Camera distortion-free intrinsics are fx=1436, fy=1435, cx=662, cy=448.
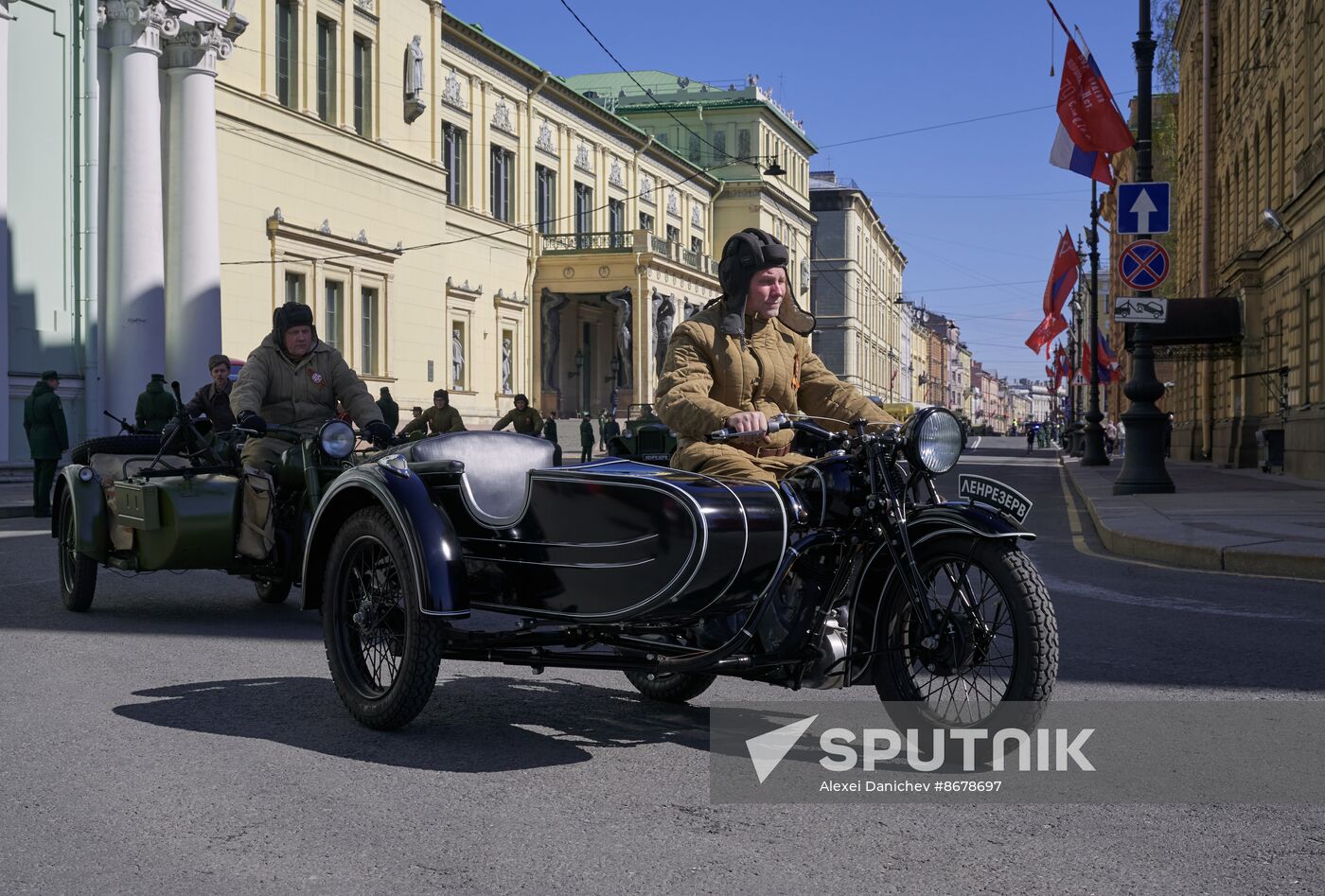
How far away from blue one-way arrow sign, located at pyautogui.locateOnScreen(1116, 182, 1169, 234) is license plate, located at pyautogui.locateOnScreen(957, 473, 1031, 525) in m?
13.7

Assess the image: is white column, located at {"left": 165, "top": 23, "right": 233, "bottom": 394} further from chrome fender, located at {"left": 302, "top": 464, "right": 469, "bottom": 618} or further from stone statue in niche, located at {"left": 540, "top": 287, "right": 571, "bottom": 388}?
stone statue in niche, located at {"left": 540, "top": 287, "right": 571, "bottom": 388}

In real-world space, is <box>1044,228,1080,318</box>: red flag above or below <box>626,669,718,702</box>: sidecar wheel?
above

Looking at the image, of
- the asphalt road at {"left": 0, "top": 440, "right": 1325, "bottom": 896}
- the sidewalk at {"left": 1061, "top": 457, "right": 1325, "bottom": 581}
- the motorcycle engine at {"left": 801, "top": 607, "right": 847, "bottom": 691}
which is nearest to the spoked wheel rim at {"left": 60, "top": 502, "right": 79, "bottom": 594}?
the asphalt road at {"left": 0, "top": 440, "right": 1325, "bottom": 896}

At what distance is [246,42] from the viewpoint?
101 ft

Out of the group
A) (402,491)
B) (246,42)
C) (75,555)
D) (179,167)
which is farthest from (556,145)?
(402,491)

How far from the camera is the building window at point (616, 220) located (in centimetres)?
5631

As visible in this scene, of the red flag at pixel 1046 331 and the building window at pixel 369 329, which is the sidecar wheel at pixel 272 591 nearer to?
the building window at pixel 369 329

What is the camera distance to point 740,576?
14.4ft

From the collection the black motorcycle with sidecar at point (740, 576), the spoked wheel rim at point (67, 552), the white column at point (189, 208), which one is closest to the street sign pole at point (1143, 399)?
the spoked wheel rim at point (67, 552)

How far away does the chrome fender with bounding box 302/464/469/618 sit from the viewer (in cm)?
472

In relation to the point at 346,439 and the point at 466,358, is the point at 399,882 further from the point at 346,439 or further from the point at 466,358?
the point at 466,358

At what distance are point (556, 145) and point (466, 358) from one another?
12515 millimetres

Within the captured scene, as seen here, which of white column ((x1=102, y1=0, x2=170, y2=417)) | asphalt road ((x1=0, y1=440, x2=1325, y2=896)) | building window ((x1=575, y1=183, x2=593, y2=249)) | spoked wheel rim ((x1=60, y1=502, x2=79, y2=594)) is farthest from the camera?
building window ((x1=575, y1=183, x2=593, y2=249))

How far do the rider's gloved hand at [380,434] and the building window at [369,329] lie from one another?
29508 millimetres
